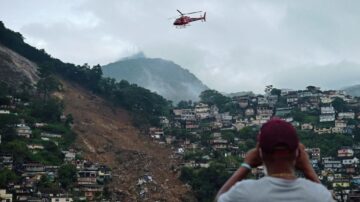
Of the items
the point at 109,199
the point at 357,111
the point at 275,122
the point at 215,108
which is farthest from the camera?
the point at 215,108

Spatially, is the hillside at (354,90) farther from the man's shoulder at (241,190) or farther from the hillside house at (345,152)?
the man's shoulder at (241,190)

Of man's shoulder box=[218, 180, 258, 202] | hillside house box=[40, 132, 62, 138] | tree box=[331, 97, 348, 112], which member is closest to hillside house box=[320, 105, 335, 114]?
tree box=[331, 97, 348, 112]

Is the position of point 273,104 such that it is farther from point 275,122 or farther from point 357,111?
point 275,122

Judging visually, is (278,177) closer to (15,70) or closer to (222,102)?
(15,70)

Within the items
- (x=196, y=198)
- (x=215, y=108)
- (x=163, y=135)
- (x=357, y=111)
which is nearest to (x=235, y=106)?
(x=215, y=108)

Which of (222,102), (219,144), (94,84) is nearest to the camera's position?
(219,144)

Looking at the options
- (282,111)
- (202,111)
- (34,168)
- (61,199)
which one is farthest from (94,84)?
(61,199)

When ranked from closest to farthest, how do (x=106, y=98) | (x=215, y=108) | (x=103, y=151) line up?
1. (x=103, y=151)
2. (x=106, y=98)
3. (x=215, y=108)

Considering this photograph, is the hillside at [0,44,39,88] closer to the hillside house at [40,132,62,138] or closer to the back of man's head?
the hillside house at [40,132,62,138]
